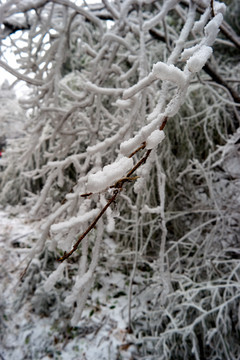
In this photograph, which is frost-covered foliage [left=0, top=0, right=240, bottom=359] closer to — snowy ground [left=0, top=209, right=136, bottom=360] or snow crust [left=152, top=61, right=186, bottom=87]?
snow crust [left=152, top=61, right=186, bottom=87]

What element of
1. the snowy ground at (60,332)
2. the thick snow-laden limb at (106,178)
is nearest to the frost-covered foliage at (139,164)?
the thick snow-laden limb at (106,178)

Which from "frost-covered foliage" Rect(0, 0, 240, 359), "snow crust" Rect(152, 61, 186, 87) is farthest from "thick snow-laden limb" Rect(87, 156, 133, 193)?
"snow crust" Rect(152, 61, 186, 87)

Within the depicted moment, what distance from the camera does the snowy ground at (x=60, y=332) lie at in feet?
7.16

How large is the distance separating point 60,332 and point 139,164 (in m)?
2.36

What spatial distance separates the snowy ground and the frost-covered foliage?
0.36 feet

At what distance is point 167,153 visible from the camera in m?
3.02

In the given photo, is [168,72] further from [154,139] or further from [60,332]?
[60,332]

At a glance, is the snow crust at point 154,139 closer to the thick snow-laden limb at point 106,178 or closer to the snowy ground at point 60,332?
the thick snow-laden limb at point 106,178

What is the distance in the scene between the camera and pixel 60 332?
235 cm

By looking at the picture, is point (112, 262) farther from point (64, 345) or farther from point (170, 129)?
point (170, 129)

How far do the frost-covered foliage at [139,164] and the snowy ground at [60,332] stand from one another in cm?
11

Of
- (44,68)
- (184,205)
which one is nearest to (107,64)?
(44,68)

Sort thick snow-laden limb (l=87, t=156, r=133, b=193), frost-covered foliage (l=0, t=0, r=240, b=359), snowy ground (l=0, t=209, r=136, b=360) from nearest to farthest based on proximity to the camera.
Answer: thick snow-laden limb (l=87, t=156, r=133, b=193) < frost-covered foliage (l=0, t=0, r=240, b=359) < snowy ground (l=0, t=209, r=136, b=360)

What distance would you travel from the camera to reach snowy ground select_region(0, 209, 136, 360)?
7.16 ft
